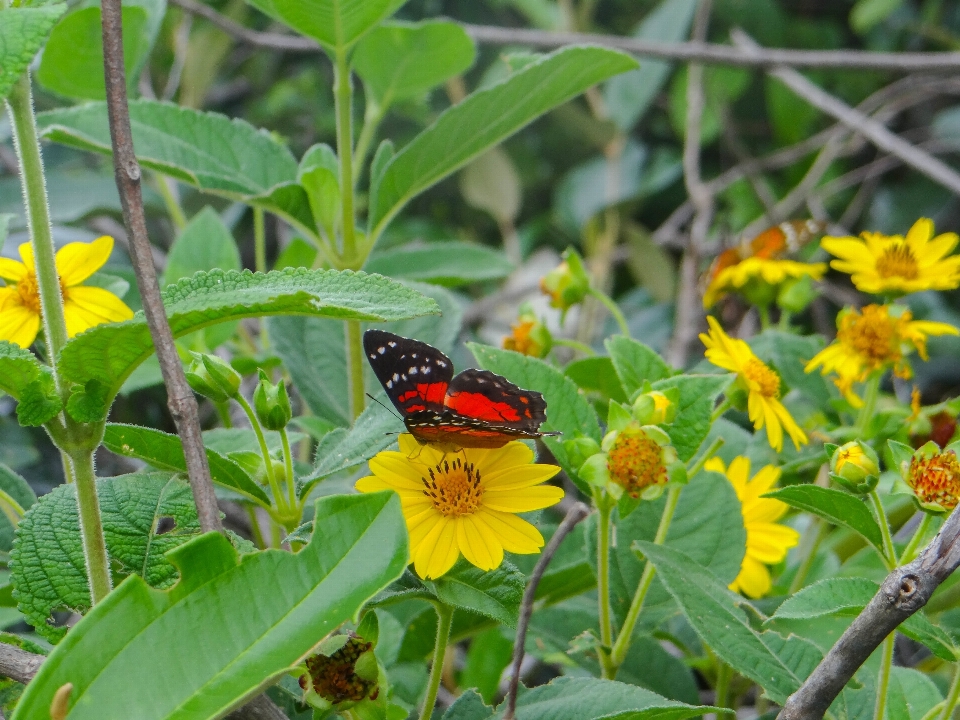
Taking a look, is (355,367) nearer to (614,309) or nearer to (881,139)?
(614,309)

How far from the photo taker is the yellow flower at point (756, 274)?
100cm

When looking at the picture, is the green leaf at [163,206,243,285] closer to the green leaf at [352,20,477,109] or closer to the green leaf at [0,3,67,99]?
the green leaf at [352,20,477,109]

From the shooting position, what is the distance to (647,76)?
76.2 inches

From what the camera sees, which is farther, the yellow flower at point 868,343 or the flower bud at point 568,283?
the flower bud at point 568,283

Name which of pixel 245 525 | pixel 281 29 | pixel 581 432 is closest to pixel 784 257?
pixel 581 432

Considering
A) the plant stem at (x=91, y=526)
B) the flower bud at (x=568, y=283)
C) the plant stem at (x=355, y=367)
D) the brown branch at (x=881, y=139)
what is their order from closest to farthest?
the plant stem at (x=91, y=526) < the plant stem at (x=355, y=367) < the flower bud at (x=568, y=283) < the brown branch at (x=881, y=139)

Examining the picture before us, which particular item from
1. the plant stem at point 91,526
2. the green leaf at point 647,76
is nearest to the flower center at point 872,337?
the plant stem at point 91,526

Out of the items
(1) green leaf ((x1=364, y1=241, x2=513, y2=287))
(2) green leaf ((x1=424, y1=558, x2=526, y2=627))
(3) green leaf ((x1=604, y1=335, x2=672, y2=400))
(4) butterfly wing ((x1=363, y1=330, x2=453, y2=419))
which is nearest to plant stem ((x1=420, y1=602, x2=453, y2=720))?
(2) green leaf ((x1=424, y1=558, x2=526, y2=627))

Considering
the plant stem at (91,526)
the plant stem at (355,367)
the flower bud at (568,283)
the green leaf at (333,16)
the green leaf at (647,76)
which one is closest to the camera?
the plant stem at (91,526)

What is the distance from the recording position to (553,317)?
1733 millimetres

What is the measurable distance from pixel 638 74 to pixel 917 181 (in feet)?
2.13

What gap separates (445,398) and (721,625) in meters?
0.24

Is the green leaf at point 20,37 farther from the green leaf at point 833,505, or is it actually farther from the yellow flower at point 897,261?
the yellow flower at point 897,261

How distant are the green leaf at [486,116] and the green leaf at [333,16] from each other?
0.10 meters
